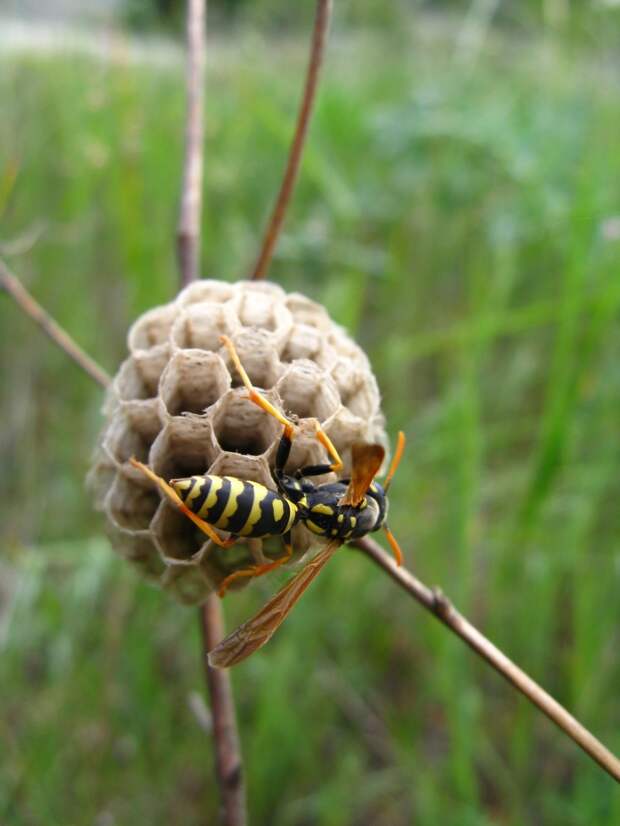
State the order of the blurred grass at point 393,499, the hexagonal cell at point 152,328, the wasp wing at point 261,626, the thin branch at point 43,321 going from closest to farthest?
the wasp wing at point 261,626 → the hexagonal cell at point 152,328 → the thin branch at point 43,321 → the blurred grass at point 393,499

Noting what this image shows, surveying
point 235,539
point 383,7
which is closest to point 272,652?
point 235,539

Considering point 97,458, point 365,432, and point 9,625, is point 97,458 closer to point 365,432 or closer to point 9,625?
point 365,432

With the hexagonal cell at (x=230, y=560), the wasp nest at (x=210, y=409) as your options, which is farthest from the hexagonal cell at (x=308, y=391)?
the hexagonal cell at (x=230, y=560)

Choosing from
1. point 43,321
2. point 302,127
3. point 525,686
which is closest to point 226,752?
point 525,686

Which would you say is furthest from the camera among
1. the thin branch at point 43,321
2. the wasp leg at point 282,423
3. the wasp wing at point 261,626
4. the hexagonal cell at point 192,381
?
the thin branch at point 43,321

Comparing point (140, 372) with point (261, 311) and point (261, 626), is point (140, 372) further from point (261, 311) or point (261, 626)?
point (261, 626)

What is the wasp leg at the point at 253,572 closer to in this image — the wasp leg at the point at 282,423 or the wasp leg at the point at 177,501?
the wasp leg at the point at 177,501

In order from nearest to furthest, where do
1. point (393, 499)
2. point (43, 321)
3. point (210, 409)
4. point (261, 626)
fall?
1. point (261, 626)
2. point (210, 409)
3. point (43, 321)
4. point (393, 499)
